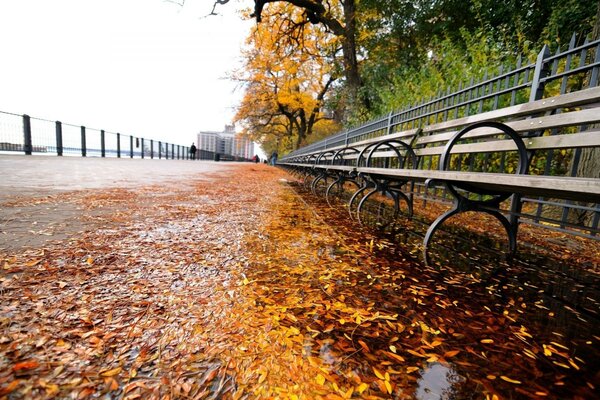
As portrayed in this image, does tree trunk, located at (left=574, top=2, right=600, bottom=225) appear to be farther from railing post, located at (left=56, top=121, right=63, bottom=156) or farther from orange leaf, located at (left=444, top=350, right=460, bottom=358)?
railing post, located at (left=56, top=121, right=63, bottom=156)

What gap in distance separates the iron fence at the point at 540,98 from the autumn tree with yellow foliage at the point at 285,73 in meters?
8.31

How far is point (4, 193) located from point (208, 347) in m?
3.96

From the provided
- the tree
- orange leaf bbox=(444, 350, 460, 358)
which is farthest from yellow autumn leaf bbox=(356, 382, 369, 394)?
the tree

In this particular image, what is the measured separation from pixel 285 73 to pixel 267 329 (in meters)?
22.9

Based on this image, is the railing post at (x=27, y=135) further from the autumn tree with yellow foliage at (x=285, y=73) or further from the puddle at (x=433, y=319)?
the puddle at (x=433, y=319)

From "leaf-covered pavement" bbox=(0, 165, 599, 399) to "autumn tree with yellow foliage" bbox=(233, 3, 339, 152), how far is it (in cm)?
1173

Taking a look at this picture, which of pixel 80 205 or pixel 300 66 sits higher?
pixel 300 66

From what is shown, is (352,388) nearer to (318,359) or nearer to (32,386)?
(318,359)

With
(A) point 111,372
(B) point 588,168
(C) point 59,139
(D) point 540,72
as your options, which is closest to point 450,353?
(A) point 111,372

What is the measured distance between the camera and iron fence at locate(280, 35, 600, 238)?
216 cm

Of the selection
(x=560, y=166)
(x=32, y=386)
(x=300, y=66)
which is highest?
(x=300, y=66)

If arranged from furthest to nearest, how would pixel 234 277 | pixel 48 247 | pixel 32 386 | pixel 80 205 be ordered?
pixel 80 205 → pixel 48 247 → pixel 234 277 → pixel 32 386

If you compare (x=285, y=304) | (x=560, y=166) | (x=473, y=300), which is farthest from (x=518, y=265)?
(x=560, y=166)

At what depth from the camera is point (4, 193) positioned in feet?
10.8
